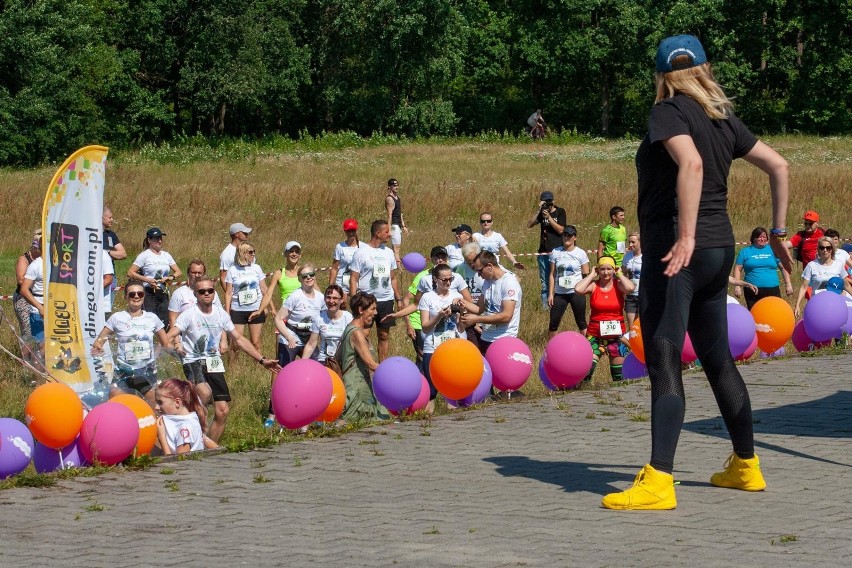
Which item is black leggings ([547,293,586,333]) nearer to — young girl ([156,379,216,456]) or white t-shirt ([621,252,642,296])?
white t-shirt ([621,252,642,296])

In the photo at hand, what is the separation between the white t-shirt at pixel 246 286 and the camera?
15.3 m

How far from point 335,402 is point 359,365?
1.39 m

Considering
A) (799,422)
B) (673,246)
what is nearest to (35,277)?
(799,422)

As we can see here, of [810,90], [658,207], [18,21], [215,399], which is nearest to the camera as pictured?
[658,207]

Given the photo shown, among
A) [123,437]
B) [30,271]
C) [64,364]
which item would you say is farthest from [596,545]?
[30,271]

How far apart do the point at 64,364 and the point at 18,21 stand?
46.3 m

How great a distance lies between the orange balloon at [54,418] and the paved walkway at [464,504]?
0.64m

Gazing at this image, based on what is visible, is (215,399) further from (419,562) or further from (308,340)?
(419,562)

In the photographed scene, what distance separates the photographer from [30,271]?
48.2 ft

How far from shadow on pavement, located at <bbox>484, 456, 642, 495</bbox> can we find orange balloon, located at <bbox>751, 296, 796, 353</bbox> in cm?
586

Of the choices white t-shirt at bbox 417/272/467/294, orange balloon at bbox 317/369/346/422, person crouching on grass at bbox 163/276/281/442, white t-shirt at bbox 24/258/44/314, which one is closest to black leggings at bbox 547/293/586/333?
white t-shirt at bbox 417/272/467/294

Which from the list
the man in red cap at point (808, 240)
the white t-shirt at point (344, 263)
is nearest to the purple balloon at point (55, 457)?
the white t-shirt at point (344, 263)

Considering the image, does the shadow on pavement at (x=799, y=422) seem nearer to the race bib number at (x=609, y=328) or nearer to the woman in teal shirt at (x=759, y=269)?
the race bib number at (x=609, y=328)

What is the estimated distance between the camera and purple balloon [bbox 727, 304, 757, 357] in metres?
12.5
